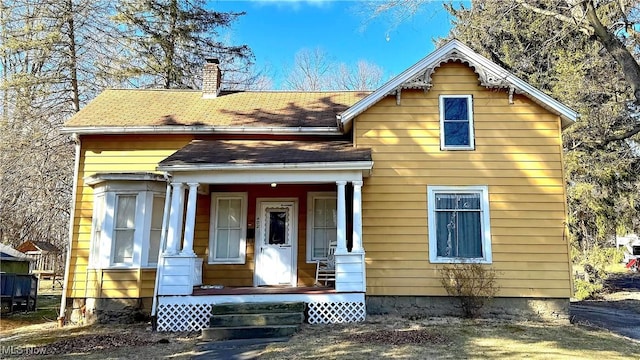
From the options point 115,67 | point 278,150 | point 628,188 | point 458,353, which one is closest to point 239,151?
point 278,150

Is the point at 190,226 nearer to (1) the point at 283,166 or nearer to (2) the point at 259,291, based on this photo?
(2) the point at 259,291

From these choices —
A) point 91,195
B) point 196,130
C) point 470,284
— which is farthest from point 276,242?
point 91,195

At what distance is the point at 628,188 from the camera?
16875 millimetres

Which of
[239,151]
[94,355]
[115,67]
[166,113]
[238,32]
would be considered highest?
[238,32]

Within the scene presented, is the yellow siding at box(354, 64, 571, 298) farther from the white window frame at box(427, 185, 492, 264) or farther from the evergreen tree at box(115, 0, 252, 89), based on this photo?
the evergreen tree at box(115, 0, 252, 89)

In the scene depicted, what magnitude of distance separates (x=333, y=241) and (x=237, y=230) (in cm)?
227

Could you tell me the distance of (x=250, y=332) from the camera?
766 centimetres

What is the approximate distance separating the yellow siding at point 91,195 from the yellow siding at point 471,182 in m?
4.78

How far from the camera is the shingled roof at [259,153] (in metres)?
8.94

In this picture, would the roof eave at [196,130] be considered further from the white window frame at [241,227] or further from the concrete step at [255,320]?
the concrete step at [255,320]

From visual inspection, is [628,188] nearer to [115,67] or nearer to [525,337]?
[525,337]

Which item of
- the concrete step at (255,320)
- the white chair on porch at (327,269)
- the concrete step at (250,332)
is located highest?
the white chair on porch at (327,269)

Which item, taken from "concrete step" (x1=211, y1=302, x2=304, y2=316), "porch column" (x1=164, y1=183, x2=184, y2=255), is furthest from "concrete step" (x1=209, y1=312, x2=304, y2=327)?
"porch column" (x1=164, y1=183, x2=184, y2=255)

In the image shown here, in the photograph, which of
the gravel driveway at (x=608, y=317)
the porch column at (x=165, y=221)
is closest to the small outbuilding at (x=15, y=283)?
the porch column at (x=165, y=221)
